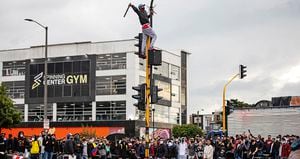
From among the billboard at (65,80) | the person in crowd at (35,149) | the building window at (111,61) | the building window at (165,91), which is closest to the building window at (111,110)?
the billboard at (65,80)

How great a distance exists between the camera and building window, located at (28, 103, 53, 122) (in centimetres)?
8231

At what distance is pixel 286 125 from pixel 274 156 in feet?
25.7

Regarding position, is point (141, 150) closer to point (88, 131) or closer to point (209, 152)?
point (209, 152)

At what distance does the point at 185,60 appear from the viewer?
94.6 m

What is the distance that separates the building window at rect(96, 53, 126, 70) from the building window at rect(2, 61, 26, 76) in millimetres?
13763

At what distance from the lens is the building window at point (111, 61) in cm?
7900

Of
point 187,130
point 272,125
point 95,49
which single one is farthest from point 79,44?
point 272,125

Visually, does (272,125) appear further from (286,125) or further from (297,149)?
(297,149)

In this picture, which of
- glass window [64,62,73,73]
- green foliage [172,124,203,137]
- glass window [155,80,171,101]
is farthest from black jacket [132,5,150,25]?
glass window [155,80,171,101]

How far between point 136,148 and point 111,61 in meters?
46.8

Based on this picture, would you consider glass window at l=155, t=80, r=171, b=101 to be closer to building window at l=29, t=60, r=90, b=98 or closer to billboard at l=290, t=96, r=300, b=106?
building window at l=29, t=60, r=90, b=98

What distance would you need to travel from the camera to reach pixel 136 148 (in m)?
33.7

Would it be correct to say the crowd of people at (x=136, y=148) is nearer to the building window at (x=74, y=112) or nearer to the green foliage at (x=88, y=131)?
the green foliage at (x=88, y=131)

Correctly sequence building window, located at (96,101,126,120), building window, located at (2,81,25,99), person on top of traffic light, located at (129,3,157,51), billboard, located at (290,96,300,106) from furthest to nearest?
building window, located at (2,81,25,99) < building window, located at (96,101,126,120) < billboard, located at (290,96,300,106) < person on top of traffic light, located at (129,3,157,51)
